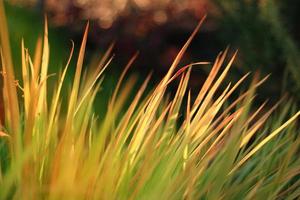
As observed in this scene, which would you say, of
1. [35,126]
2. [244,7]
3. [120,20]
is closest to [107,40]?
[120,20]

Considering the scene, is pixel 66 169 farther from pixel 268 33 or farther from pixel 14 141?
pixel 268 33

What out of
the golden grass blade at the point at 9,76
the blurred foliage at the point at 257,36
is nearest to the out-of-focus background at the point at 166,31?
the blurred foliage at the point at 257,36

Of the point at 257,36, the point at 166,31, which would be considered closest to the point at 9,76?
the point at 257,36

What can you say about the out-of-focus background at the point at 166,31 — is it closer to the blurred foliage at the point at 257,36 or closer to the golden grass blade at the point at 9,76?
the blurred foliage at the point at 257,36

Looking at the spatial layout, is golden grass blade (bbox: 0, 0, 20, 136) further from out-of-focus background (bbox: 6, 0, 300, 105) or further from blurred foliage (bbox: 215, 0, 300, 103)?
blurred foliage (bbox: 215, 0, 300, 103)

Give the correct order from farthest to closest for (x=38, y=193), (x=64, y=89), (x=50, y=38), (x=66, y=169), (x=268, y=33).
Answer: (x=50, y=38), (x=64, y=89), (x=268, y=33), (x=38, y=193), (x=66, y=169)

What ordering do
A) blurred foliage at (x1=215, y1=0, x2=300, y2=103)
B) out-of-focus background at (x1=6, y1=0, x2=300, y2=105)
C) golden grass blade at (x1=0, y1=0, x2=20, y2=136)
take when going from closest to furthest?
golden grass blade at (x1=0, y1=0, x2=20, y2=136) < blurred foliage at (x1=215, y1=0, x2=300, y2=103) < out-of-focus background at (x1=6, y1=0, x2=300, y2=105)

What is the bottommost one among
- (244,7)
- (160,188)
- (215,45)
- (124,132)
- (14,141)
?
(160,188)

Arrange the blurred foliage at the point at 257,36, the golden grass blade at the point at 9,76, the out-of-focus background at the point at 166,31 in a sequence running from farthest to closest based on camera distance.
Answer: the out-of-focus background at the point at 166,31
the blurred foliage at the point at 257,36
the golden grass blade at the point at 9,76

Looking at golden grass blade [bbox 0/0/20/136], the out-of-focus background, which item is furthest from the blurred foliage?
golden grass blade [bbox 0/0/20/136]
